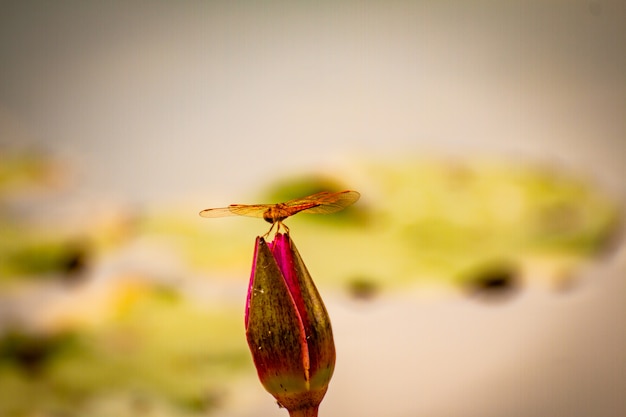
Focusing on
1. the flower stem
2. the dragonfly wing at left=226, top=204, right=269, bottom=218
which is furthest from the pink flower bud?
the dragonfly wing at left=226, top=204, right=269, bottom=218

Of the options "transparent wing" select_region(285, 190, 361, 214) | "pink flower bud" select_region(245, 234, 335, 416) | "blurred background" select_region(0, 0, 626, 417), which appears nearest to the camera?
"pink flower bud" select_region(245, 234, 335, 416)

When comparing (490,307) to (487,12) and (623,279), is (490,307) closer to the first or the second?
(623,279)

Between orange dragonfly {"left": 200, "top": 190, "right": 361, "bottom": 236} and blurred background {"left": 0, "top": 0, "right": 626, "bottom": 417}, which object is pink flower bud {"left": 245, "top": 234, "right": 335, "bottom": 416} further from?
blurred background {"left": 0, "top": 0, "right": 626, "bottom": 417}

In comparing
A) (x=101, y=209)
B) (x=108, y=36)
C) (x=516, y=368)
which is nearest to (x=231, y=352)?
(x=101, y=209)

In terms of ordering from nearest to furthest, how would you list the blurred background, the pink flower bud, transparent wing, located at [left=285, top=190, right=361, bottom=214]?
the pink flower bud → transparent wing, located at [left=285, top=190, right=361, bottom=214] → the blurred background

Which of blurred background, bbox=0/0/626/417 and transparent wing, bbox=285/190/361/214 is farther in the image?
blurred background, bbox=0/0/626/417

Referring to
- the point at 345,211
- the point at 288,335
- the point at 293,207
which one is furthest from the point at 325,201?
the point at 345,211

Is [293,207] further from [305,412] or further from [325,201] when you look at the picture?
[305,412]
